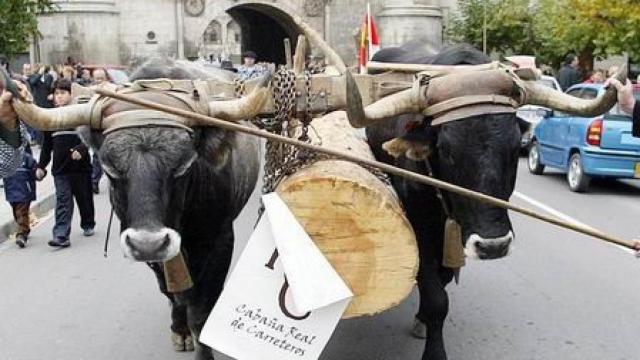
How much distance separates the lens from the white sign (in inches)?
165

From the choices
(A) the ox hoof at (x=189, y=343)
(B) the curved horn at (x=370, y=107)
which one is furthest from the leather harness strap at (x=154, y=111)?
(A) the ox hoof at (x=189, y=343)

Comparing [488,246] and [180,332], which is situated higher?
[488,246]

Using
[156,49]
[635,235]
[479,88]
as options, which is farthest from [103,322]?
[156,49]

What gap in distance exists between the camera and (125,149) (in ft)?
12.6

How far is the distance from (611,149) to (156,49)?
2245 cm

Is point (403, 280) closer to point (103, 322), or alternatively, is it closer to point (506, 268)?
point (103, 322)

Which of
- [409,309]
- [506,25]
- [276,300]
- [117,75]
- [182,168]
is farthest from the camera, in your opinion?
[506,25]

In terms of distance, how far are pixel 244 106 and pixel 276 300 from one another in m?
1.04

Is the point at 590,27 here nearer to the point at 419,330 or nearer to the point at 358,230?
the point at 419,330

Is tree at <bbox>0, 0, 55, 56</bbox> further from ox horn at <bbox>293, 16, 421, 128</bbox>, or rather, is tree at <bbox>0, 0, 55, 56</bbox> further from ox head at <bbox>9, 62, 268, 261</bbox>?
ox horn at <bbox>293, 16, 421, 128</bbox>

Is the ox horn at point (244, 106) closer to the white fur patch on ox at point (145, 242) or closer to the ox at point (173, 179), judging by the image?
the ox at point (173, 179)

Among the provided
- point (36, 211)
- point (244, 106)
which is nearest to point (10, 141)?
point (244, 106)

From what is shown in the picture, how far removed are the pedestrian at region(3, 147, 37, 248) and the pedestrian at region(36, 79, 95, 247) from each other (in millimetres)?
173

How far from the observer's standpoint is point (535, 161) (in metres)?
15.5
